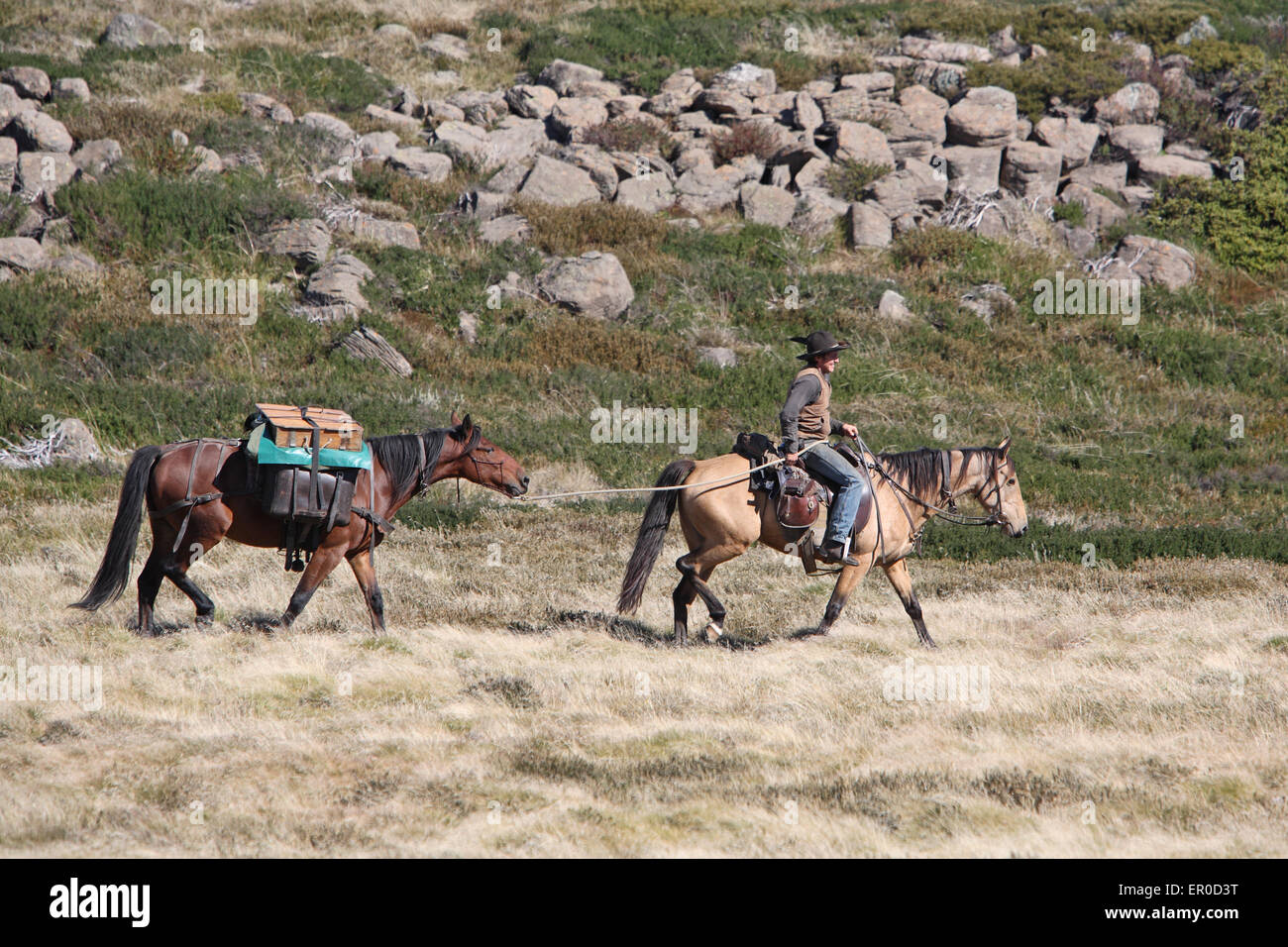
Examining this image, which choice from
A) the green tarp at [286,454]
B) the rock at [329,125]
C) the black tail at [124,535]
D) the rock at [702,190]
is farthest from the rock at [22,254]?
the green tarp at [286,454]

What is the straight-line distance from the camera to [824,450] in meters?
9.90

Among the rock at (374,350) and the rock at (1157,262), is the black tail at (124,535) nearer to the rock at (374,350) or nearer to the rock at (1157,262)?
the rock at (374,350)

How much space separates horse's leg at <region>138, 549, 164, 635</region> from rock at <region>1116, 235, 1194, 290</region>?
2115 centimetres

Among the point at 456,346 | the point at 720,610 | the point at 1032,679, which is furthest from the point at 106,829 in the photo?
the point at 456,346

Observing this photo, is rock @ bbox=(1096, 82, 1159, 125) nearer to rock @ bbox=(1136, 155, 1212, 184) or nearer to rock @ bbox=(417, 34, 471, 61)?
rock @ bbox=(1136, 155, 1212, 184)

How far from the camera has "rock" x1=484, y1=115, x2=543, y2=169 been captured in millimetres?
26516

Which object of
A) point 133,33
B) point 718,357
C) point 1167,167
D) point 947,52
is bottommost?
point 718,357

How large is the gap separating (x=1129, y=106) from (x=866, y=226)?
31.4 feet

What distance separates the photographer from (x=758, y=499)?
10.1 meters

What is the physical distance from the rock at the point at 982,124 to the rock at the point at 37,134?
64.9 ft

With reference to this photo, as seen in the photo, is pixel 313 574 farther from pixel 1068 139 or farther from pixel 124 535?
pixel 1068 139

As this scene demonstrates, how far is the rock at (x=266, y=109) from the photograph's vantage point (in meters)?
26.1

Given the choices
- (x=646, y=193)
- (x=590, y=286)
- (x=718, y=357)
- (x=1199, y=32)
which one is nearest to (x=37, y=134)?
(x=590, y=286)

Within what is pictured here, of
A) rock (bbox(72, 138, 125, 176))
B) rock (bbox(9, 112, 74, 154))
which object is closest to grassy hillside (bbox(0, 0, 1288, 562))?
rock (bbox(72, 138, 125, 176))
